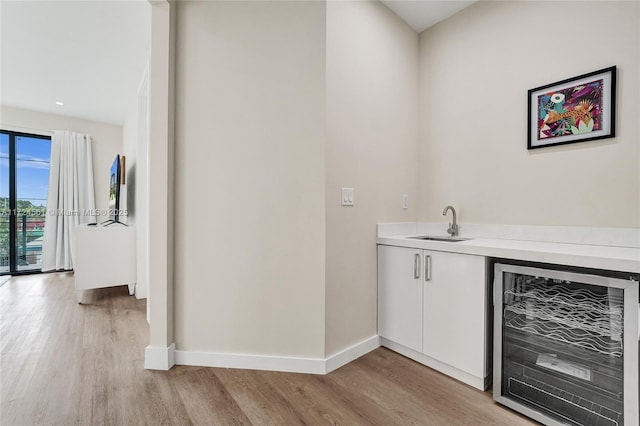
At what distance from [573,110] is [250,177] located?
207 cm

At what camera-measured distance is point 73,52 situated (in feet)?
10.1

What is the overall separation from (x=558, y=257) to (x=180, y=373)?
2.21m

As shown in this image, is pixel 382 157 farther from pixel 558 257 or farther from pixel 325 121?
pixel 558 257

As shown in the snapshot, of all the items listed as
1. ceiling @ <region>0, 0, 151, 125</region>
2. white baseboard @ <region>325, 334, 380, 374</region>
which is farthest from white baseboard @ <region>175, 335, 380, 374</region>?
ceiling @ <region>0, 0, 151, 125</region>

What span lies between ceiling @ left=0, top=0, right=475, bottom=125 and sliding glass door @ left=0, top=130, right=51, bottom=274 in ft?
2.33

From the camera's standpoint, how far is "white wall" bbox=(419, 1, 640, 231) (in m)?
1.68

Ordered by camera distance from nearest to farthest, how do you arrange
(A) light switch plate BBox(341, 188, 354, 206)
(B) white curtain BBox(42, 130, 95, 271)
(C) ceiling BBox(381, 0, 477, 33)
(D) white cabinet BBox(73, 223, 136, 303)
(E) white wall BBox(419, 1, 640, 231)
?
(E) white wall BBox(419, 1, 640, 231) < (A) light switch plate BBox(341, 188, 354, 206) < (C) ceiling BBox(381, 0, 477, 33) < (D) white cabinet BBox(73, 223, 136, 303) < (B) white curtain BBox(42, 130, 95, 271)

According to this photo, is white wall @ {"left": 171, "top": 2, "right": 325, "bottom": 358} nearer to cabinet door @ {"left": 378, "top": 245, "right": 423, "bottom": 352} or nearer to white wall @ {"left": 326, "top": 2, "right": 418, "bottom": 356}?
white wall @ {"left": 326, "top": 2, "right": 418, "bottom": 356}

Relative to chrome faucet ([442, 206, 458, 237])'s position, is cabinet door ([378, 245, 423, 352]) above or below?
below

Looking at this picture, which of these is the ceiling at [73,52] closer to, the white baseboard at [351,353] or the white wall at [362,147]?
the white wall at [362,147]

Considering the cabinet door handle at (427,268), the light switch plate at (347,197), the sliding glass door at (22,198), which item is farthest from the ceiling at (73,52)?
the cabinet door handle at (427,268)

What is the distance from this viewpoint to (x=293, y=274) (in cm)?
192

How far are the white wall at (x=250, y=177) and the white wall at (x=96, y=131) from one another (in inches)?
184

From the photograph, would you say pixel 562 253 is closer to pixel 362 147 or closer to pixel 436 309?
pixel 436 309
